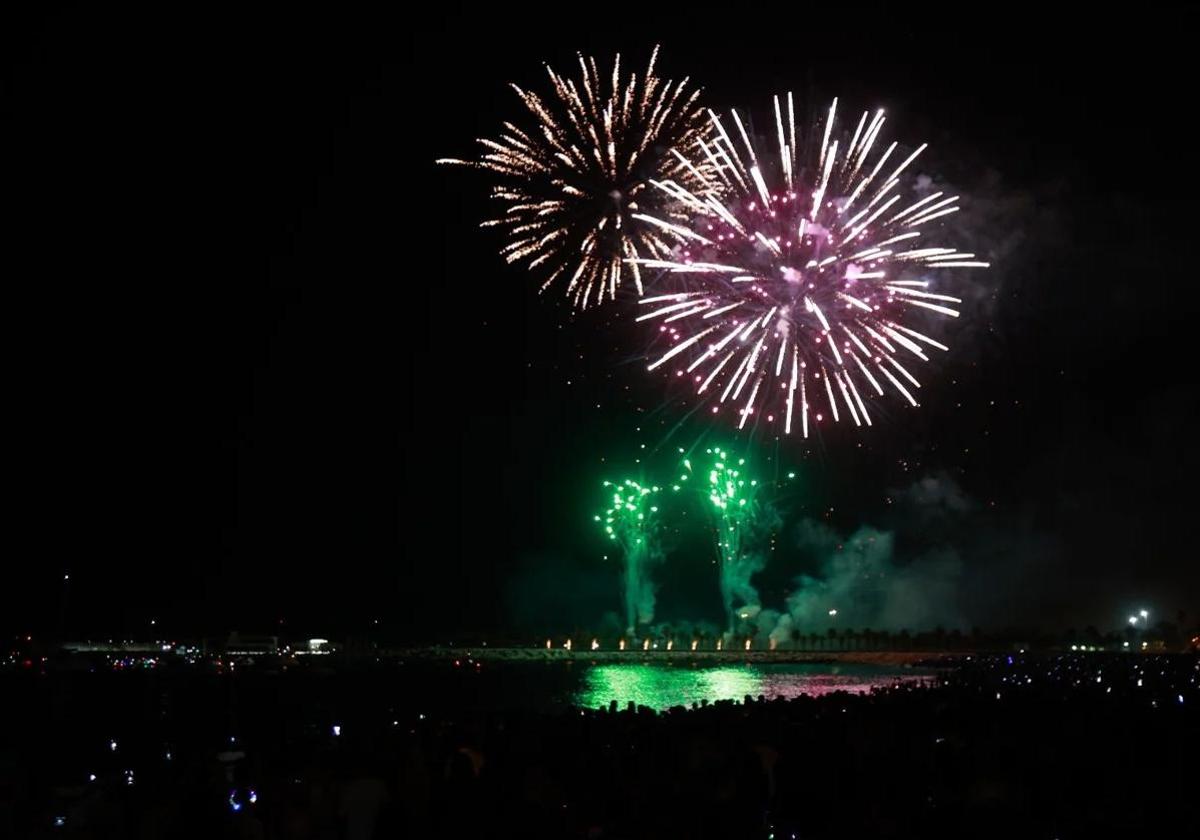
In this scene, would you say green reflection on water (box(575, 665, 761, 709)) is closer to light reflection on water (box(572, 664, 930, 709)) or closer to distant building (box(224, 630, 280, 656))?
light reflection on water (box(572, 664, 930, 709))

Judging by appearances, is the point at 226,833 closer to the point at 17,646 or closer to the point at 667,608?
the point at 17,646


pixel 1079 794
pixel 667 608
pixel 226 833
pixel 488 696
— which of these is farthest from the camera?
pixel 667 608

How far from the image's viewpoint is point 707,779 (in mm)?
Answer: 7297

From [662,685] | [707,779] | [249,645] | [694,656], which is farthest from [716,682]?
[249,645]

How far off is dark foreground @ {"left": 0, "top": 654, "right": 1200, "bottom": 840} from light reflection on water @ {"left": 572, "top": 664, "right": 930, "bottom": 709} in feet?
51.8

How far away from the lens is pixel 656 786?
9820mm

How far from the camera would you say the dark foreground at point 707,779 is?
7.26 m

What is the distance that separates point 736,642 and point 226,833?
7789 centimetres

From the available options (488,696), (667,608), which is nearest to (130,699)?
(488,696)

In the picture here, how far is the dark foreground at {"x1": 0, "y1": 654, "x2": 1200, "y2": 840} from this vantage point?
7257 millimetres

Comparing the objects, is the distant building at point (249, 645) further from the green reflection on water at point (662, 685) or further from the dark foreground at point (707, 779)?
the dark foreground at point (707, 779)

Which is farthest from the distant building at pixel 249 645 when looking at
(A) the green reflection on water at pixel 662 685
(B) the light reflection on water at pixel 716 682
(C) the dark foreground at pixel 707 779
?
(C) the dark foreground at pixel 707 779

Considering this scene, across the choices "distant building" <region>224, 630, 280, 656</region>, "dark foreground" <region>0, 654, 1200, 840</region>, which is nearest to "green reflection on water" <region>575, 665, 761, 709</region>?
"dark foreground" <region>0, 654, 1200, 840</region>

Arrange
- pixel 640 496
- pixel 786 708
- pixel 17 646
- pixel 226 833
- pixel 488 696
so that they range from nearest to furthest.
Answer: pixel 226 833 → pixel 786 708 → pixel 488 696 → pixel 640 496 → pixel 17 646
